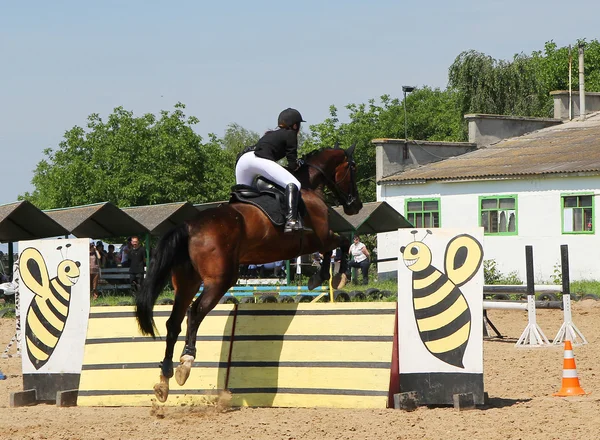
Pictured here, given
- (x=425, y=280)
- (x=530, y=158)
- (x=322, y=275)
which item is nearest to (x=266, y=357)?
(x=322, y=275)

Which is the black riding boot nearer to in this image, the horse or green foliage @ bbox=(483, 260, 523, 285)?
the horse

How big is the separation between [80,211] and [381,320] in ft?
68.7

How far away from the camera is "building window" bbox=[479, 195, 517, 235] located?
2986 centimetres

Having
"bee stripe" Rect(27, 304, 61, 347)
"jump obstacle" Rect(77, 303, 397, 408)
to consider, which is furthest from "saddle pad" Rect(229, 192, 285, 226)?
"bee stripe" Rect(27, 304, 61, 347)

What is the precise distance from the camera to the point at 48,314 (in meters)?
9.25

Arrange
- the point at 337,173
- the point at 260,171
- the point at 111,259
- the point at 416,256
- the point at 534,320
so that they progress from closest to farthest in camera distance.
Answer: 1. the point at 416,256
2. the point at 260,171
3. the point at 337,173
4. the point at 534,320
5. the point at 111,259

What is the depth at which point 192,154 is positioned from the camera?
50.6 metres

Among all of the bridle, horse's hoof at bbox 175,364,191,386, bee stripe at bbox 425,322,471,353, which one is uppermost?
the bridle

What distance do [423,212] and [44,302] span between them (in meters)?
24.2

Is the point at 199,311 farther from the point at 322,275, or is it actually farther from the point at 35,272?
the point at 35,272

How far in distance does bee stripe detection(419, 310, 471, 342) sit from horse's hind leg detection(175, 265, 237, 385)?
1702 mm

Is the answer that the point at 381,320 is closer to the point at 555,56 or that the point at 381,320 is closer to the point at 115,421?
the point at 115,421

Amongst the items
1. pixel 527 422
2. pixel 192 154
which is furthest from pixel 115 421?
pixel 192 154

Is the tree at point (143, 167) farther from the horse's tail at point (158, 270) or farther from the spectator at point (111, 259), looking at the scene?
the horse's tail at point (158, 270)
